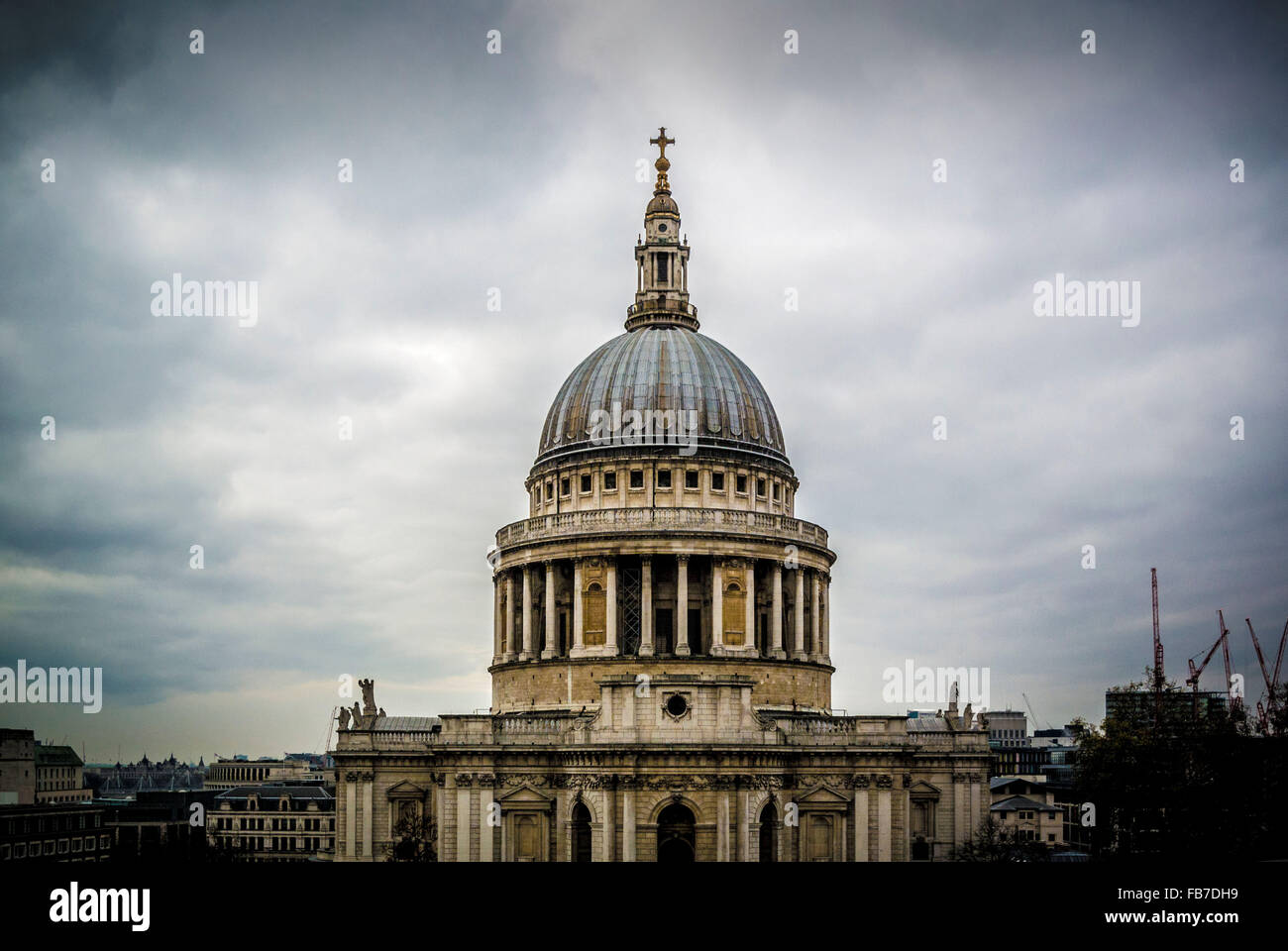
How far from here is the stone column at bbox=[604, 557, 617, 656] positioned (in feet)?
308

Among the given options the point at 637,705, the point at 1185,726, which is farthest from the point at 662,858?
the point at 1185,726

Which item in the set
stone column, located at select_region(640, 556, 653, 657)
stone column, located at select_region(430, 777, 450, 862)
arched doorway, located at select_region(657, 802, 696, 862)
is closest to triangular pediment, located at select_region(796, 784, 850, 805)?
arched doorway, located at select_region(657, 802, 696, 862)

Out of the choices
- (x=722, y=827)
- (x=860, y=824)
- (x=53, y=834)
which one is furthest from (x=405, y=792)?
(x=53, y=834)

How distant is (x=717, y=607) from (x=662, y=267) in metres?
27.7

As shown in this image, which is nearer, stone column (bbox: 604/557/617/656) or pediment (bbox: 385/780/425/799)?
pediment (bbox: 385/780/425/799)

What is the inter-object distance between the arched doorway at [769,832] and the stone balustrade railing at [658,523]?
1999 centimetres

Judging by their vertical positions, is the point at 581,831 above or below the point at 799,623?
below

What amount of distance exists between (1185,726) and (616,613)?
3647 centimetres

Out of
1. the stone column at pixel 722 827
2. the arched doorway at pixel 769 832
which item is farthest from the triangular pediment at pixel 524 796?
the arched doorway at pixel 769 832

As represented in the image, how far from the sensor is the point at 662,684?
83125mm

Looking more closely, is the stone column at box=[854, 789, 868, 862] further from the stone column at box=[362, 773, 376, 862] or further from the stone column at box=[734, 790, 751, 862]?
the stone column at box=[362, 773, 376, 862]

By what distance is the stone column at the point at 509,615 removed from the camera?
100312 mm

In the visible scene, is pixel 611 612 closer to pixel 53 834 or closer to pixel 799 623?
pixel 799 623

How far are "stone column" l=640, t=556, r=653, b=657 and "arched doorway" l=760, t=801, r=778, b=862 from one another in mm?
14181
